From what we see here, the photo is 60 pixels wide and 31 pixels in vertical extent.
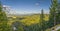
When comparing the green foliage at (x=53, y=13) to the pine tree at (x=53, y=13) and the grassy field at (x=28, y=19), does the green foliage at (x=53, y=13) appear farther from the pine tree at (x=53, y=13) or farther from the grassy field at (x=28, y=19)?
the grassy field at (x=28, y=19)

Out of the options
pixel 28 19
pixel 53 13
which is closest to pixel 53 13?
pixel 53 13

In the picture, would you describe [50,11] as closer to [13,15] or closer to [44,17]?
[44,17]

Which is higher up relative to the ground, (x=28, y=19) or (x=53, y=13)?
(x=53, y=13)

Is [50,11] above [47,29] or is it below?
above

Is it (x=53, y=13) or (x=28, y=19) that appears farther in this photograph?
(x=53, y=13)

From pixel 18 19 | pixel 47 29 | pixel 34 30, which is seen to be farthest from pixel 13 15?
pixel 47 29

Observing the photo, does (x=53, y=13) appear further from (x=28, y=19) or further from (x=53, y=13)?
(x=28, y=19)

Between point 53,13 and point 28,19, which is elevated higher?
point 53,13

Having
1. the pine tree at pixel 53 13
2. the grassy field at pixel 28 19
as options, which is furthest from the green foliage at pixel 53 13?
the grassy field at pixel 28 19

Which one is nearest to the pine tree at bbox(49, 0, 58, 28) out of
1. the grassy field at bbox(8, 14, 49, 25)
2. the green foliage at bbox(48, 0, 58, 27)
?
the green foliage at bbox(48, 0, 58, 27)

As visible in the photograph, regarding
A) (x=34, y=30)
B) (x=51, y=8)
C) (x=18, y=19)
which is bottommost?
(x=34, y=30)

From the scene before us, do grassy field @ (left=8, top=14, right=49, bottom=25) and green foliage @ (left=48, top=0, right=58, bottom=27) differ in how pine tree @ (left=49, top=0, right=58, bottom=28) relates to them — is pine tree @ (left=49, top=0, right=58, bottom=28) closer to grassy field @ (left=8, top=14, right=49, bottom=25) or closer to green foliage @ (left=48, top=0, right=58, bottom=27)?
green foliage @ (left=48, top=0, right=58, bottom=27)
